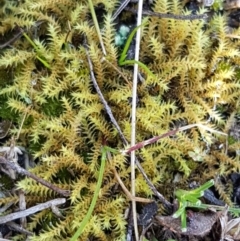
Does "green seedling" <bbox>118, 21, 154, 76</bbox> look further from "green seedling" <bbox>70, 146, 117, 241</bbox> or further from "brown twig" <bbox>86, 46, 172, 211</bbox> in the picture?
"green seedling" <bbox>70, 146, 117, 241</bbox>

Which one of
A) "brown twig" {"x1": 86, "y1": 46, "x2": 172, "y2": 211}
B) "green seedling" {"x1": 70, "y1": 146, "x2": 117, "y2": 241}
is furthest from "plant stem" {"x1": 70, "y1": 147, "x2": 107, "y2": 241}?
"brown twig" {"x1": 86, "y1": 46, "x2": 172, "y2": 211}

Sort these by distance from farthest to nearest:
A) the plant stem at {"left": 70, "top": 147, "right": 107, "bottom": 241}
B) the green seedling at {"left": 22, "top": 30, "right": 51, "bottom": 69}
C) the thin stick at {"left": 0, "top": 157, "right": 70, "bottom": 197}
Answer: the green seedling at {"left": 22, "top": 30, "right": 51, "bottom": 69} → the thin stick at {"left": 0, "top": 157, "right": 70, "bottom": 197} → the plant stem at {"left": 70, "top": 147, "right": 107, "bottom": 241}

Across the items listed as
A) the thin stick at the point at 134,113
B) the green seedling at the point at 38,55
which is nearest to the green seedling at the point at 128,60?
the thin stick at the point at 134,113

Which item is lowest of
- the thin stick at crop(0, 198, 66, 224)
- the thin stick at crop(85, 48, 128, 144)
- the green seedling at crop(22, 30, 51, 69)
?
the thin stick at crop(0, 198, 66, 224)

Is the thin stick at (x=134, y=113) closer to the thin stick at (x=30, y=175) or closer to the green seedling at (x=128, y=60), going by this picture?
the green seedling at (x=128, y=60)

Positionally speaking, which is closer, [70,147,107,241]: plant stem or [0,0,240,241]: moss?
[70,147,107,241]: plant stem

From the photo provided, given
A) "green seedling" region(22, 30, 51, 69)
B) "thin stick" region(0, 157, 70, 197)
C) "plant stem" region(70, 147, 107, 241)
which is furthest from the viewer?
"green seedling" region(22, 30, 51, 69)

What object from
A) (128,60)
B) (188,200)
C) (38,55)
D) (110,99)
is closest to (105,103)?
(110,99)

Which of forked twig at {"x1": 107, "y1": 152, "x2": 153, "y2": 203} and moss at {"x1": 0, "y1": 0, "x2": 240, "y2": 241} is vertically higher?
moss at {"x1": 0, "y1": 0, "x2": 240, "y2": 241}

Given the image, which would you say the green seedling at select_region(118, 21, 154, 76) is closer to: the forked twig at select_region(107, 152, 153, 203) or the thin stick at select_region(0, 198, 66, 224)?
the forked twig at select_region(107, 152, 153, 203)

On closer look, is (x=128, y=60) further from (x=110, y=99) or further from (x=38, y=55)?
(x=38, y=55)

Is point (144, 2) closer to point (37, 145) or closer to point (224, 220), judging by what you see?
point (37, 145)
